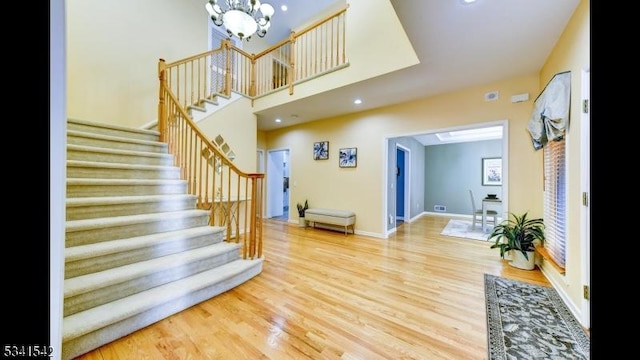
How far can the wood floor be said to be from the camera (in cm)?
158

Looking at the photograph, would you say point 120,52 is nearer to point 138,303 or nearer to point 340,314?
point 138,303

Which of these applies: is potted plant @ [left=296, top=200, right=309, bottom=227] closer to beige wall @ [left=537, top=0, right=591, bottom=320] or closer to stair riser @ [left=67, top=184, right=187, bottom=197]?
stair riser @ [left=67, top=184, right=187, bottom=197]

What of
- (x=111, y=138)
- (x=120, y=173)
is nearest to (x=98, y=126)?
(x=111, y=138)

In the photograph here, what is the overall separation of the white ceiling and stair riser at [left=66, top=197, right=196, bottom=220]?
2540 mm

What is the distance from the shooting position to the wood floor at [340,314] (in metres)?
1.58

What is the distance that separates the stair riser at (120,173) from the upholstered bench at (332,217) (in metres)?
2.72

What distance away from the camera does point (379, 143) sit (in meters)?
4.57

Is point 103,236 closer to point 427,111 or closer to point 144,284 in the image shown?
point 144,284

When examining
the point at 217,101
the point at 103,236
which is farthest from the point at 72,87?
the point at 103,236

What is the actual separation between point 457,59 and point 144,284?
152 inches

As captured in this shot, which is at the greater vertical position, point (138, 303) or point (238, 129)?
point (238, 129)

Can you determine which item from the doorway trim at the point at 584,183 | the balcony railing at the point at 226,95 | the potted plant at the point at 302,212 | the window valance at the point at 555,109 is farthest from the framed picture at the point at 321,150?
the doorway trim at the point at 584,183

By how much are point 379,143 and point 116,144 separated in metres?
3.99

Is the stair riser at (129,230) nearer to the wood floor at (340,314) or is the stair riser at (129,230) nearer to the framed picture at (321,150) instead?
the wood floor at (340,314)
